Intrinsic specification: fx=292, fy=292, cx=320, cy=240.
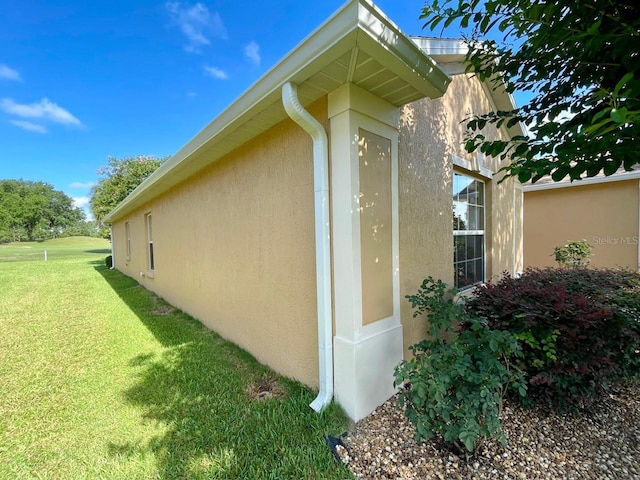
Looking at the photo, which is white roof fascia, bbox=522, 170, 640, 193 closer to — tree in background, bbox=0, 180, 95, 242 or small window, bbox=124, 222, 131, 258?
small window, bbox=124, 222, 131, 258

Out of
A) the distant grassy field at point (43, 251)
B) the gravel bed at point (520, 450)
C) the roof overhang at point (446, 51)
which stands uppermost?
the roof overhang at point (446, 51)

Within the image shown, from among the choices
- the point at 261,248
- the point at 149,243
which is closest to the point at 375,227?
the point at 261,248

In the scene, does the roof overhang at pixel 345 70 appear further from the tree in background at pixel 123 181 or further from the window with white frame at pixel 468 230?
the tree in background at pixel 123 181

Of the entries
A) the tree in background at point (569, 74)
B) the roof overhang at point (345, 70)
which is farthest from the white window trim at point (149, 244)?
the tree in background at point (569, 74)

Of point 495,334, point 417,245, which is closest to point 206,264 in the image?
point 417,245

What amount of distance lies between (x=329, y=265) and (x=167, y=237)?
612 centimetres

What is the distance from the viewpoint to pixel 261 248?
363 centimetres

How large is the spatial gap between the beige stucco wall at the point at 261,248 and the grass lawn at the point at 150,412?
14.0 inches

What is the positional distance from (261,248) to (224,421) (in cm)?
184

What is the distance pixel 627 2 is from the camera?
1744mm

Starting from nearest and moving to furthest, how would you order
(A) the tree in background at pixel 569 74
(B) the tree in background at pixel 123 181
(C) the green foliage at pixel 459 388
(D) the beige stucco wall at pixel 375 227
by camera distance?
(A) the tree in background at pixel 569 74, (C) the green foliage at pixel 459 388, (D) the beige stucco wall at pixel 375 227, (B) the tree in background at pixel 123 181

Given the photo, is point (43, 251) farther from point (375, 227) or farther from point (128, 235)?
point (375, 227)

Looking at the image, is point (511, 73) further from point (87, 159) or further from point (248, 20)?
point (87, 159)

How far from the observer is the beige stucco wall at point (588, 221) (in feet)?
25.5
